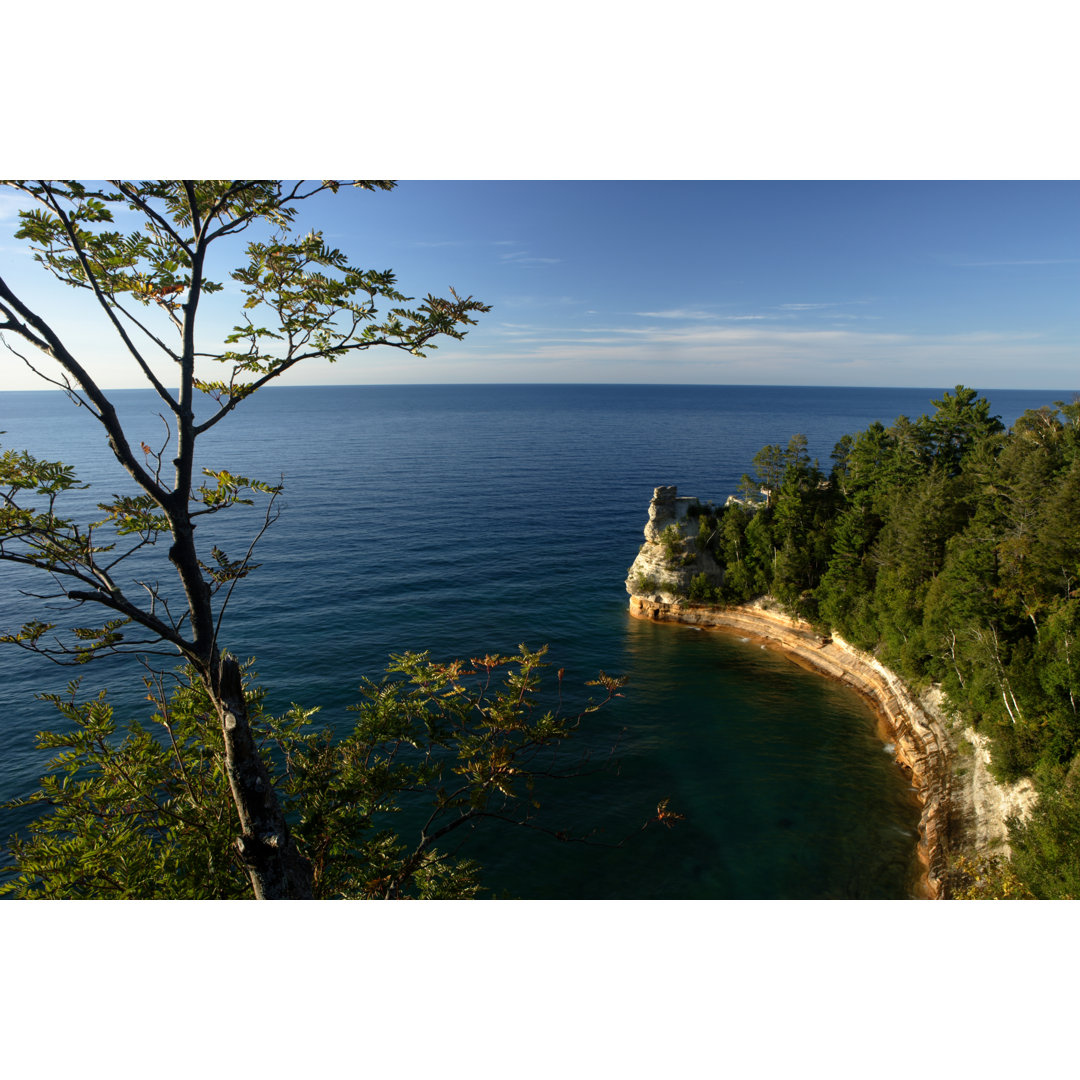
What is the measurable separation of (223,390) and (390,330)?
2303 mm

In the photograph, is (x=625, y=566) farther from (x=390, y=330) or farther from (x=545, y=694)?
(x=390, y=330)

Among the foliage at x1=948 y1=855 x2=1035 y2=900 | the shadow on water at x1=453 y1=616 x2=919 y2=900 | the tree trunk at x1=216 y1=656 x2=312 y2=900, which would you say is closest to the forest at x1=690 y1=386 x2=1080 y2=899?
the foliage at x1=948 y1=855 x2=1035 y2=900

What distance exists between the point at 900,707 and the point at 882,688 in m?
2.63

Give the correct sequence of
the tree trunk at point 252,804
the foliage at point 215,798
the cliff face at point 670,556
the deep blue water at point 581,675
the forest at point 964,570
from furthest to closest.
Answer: the cliff face at point 670,556
the deep blue water at point 581,675
the forest at point 964,570
the foliage at point 215,798
the tree trunk at point 252,804

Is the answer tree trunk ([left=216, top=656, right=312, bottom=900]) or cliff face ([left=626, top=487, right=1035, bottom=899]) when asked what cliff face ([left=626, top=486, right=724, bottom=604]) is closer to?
cliff face ([left=626, top=487, right=1035, bottom=899])

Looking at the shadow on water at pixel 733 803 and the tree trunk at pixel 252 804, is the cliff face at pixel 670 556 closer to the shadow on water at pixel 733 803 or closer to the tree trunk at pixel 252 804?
the shadow on water at pixel 733 803

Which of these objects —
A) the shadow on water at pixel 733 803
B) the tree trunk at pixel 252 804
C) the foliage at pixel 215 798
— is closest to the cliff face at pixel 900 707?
the shadow on water at pixel 733 803

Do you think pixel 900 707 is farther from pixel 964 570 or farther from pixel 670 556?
pixel 670 556

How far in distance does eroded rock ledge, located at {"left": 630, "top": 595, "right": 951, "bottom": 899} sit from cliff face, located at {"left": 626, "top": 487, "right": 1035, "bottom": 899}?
2.0 inches

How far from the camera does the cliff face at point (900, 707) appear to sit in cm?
2684

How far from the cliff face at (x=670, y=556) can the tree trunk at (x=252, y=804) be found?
49.8 m

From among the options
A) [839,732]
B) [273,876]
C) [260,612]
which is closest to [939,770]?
[839,732]

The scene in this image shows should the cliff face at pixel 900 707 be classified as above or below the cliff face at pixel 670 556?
below

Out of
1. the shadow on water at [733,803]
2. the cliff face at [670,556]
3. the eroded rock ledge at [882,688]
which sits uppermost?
the cliff face at [670,556]
